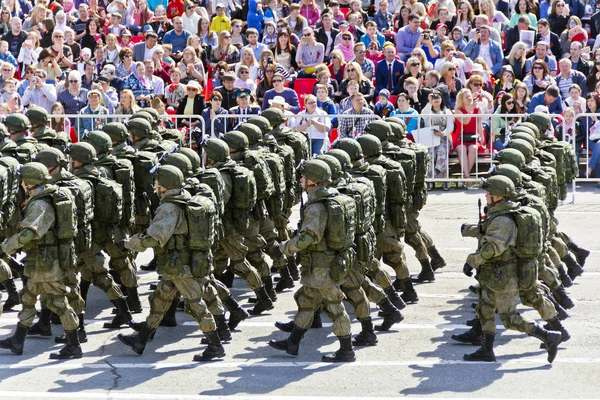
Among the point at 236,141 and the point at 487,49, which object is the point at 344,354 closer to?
the point at 236,141

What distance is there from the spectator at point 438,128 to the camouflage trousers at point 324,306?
7.54 meters

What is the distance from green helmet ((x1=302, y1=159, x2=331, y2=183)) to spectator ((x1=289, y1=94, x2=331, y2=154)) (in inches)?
291

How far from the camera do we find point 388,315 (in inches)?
508

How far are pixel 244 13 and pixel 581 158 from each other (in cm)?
722

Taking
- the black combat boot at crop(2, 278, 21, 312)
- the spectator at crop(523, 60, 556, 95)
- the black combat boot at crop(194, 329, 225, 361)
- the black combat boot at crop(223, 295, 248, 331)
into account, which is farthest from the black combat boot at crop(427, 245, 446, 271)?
the spectator at crop(523, 60, 556, 95)

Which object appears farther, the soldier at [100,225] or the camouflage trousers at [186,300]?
the soldier at [100,225]

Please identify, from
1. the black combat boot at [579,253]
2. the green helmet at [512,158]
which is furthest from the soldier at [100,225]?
the black combat boot at [579,253]

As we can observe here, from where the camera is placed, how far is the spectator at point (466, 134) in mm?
19453

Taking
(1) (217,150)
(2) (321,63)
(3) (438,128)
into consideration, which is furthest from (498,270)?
(2) (321,63)

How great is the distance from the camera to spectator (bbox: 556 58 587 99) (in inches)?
829

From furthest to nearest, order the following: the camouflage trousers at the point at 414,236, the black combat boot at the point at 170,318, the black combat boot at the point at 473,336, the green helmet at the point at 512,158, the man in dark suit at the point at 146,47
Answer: the man in dark suit at the point at 146,47 → the camouflage trousers at the point at 414,236 → the black combat boot at the point at 170,318 → the green helmet at the point at 512,158 → the black combat boot at the point at 473,336

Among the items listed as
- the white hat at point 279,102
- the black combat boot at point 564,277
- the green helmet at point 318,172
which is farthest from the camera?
the white hat at point 279,102

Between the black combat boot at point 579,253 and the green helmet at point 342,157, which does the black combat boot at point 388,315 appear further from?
the black combat boot at point 579,253

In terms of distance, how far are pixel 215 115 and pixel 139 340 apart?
7531 mm
